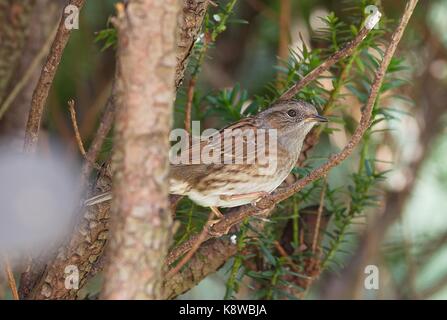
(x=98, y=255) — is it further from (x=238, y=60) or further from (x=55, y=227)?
(x=238, y=60)

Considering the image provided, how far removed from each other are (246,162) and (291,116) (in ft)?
0.99

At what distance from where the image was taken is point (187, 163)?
3.35 metres

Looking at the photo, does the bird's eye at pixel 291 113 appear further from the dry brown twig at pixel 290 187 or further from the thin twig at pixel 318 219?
the thin twig at pixel 318 219

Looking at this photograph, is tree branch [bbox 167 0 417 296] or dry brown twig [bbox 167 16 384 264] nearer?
tree branch [bbox 167 0 417 296]

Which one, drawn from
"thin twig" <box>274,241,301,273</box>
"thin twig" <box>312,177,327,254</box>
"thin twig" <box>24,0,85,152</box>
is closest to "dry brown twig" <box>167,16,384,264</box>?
"thin twig" <box>312,177,327,254</box>

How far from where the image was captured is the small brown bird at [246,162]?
335 centimetres

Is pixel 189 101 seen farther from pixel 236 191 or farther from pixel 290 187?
pixel 290 187

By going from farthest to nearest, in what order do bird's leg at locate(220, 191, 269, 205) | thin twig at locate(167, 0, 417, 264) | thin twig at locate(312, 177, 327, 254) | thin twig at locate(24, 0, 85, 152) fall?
thin twig at locate(312, 177, 327, 254) → bird's leg at locate(220, 191, 269, 205) → thin twig at locate(24, 0, 85, 152) → thin twig at locate(167, 0, 417, 264)

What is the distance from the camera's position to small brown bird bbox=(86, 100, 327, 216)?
335cm

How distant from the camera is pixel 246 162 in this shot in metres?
3.46

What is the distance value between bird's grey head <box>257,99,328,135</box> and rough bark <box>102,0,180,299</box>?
154cm

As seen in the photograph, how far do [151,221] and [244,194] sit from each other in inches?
61.6

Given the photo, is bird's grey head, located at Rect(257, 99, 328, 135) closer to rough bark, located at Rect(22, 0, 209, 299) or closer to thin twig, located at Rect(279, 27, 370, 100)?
thin twig, located at Rect(279, 27, 370, 100)
